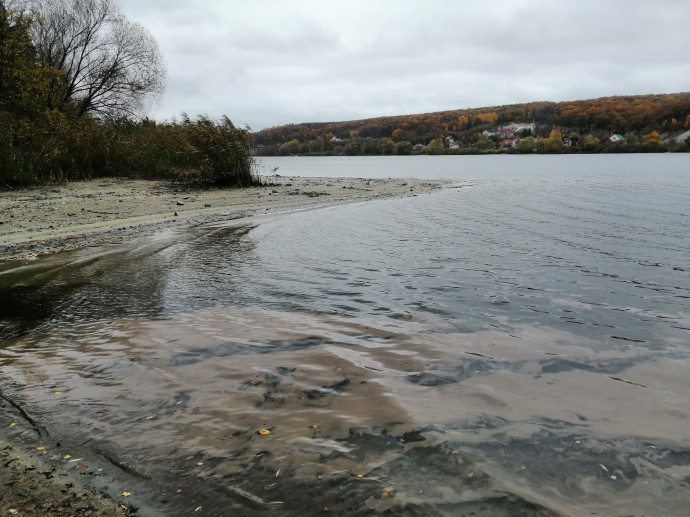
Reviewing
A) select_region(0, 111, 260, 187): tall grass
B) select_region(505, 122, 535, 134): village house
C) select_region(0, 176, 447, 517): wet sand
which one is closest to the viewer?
select_region(0, 176, 447, 517): wet sand

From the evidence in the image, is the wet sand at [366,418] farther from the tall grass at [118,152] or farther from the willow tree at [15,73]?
the willow tree at [15,73]

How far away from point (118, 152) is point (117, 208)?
855cm

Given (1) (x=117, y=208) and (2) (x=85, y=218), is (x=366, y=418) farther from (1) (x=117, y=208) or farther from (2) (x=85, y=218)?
(1) (x=117, y=208)

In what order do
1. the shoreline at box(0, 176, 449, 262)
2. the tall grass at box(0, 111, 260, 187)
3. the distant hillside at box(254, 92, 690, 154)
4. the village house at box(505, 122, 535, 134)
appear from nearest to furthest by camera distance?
the shoreline at box(0, 176, 449, 262), the tall grass at box(0, 111, 260, 187), the distant hillside at box(254, 92, 690, 154), the village house at box(505, 122, 535, 134)

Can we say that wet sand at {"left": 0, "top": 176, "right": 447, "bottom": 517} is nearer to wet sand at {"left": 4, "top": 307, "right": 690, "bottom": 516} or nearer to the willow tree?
wet sand at {"left": 4, "top": 307, "right": 690, "bottom": 516}

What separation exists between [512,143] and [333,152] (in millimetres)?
37255

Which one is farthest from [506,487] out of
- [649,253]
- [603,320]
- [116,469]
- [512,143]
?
[512,143]

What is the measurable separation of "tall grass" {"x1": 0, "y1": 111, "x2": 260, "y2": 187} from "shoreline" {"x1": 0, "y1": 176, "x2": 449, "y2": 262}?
764 mm

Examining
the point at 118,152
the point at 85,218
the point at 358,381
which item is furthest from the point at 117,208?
the point at 358,381

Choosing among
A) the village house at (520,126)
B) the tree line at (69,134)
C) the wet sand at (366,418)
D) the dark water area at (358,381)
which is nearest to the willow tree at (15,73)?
the tree line at (69,134)

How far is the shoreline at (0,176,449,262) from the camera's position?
1046 cm

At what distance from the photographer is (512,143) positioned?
102875 millimetres

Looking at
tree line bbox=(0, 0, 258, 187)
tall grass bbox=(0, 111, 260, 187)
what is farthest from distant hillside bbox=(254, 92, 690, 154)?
tall grass bbox=(0, 111, 260, 187)

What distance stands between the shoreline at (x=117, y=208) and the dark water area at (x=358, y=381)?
7.58ft
